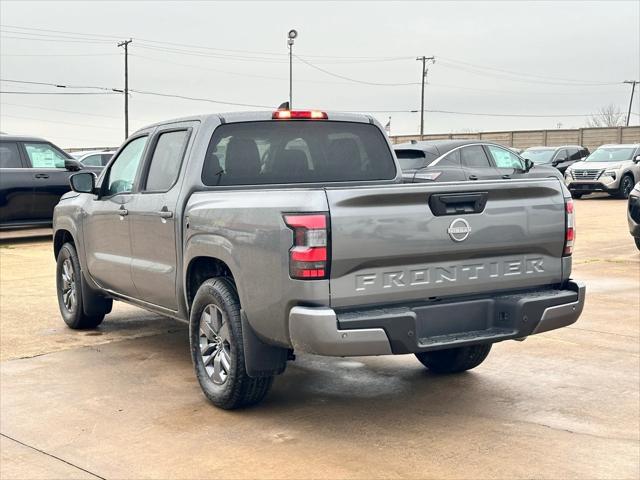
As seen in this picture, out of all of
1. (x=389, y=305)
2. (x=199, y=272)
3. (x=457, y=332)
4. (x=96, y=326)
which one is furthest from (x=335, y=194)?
(x=96, y=326)

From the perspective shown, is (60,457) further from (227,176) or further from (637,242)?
(637,242)

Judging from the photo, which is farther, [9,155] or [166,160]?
[9,155]

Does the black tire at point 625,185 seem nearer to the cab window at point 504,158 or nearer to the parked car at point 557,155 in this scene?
the parked car at point 557,155

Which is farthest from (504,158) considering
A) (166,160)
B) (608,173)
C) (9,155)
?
(166,160)

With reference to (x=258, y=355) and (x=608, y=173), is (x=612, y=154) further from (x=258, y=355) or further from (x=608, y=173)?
(x=258, y=355)

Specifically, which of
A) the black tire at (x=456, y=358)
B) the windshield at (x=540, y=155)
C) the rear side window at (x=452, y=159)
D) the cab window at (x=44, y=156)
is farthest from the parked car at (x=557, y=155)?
the black tire at (x=456, y=358)

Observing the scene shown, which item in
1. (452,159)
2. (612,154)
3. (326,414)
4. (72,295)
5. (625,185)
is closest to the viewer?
(326,414)

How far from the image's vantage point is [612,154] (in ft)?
89.6

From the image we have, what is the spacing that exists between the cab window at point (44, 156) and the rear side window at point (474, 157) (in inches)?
297

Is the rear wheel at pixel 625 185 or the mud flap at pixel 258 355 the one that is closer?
the mud flap at pixel 258 355

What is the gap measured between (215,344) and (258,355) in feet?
1.74

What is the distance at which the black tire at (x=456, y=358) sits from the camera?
6.25 meters

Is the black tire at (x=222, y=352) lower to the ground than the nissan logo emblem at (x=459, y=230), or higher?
lower

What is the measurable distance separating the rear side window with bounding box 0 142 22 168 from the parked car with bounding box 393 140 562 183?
697 centimetres
